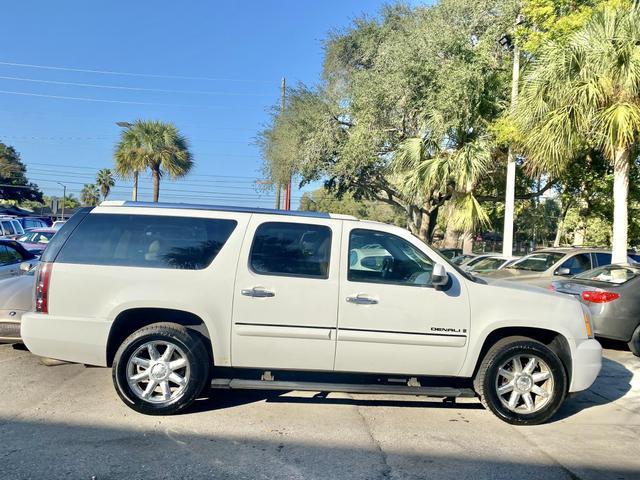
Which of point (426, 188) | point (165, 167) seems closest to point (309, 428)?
point (426, 188)

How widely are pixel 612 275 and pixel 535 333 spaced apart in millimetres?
4170

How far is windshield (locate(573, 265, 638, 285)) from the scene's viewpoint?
801 centimetres

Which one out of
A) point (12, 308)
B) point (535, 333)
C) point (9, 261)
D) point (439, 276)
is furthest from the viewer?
point (9, 261)

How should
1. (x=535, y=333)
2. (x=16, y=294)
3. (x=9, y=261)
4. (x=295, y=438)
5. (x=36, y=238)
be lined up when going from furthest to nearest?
1. (x=36, y=238)
2. (x=9, y=261)
3. (x=16, y=294)
4. (x=535, y=333)
5. (x=295, y=438)

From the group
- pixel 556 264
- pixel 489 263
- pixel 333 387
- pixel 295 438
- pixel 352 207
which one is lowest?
pixel 295 438

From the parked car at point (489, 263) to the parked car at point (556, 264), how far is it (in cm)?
114

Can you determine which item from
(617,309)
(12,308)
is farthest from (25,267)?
(617,309)

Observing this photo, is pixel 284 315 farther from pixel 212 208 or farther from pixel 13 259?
pixel 13 259

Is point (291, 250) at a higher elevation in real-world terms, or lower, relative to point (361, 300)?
higher

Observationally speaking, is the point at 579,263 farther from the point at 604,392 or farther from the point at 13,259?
the point at 13,259

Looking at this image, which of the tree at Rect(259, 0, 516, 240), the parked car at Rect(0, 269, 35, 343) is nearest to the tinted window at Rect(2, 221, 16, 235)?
the tree at Rect(259, 0, 516, 240)

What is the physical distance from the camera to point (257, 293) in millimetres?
4637

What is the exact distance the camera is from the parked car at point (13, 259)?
8.30 metres

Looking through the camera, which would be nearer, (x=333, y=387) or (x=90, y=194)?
(x=333, y=387)
